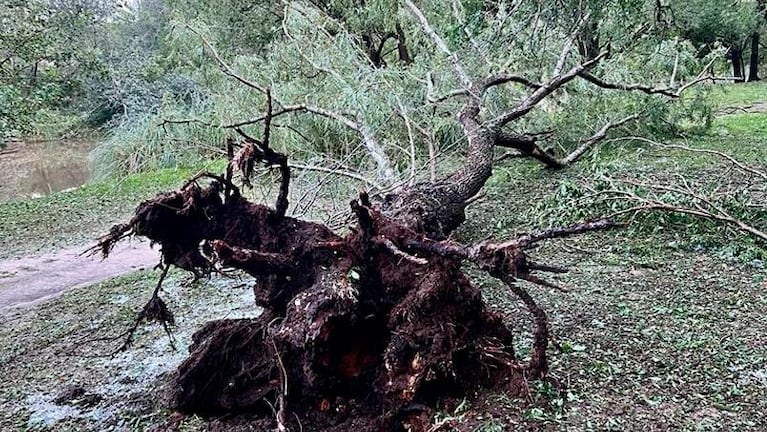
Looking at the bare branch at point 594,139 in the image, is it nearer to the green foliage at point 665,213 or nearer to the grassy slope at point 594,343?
the grassy slope at point 594,343

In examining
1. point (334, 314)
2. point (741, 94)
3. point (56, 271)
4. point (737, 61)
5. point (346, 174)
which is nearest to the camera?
point (334, 314)

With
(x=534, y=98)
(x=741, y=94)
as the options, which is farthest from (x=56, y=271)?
(x=741, y=94)

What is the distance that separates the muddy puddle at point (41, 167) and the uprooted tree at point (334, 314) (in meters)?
8.74

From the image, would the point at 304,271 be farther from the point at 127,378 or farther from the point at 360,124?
the point at 360,124

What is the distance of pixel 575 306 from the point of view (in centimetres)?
345

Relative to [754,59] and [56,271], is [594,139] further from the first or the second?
[754,59]

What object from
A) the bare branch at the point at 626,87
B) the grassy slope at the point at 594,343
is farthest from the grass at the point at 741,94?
the grassy slope at the point at 594,343

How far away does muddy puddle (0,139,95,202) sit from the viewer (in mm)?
11023

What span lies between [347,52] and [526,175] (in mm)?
2210

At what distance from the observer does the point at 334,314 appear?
2.43 metres

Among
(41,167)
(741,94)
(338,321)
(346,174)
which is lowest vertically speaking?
(338,321)

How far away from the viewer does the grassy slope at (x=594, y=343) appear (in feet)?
8.00

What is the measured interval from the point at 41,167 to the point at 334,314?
12.4 metres

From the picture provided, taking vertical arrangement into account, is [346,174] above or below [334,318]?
above
